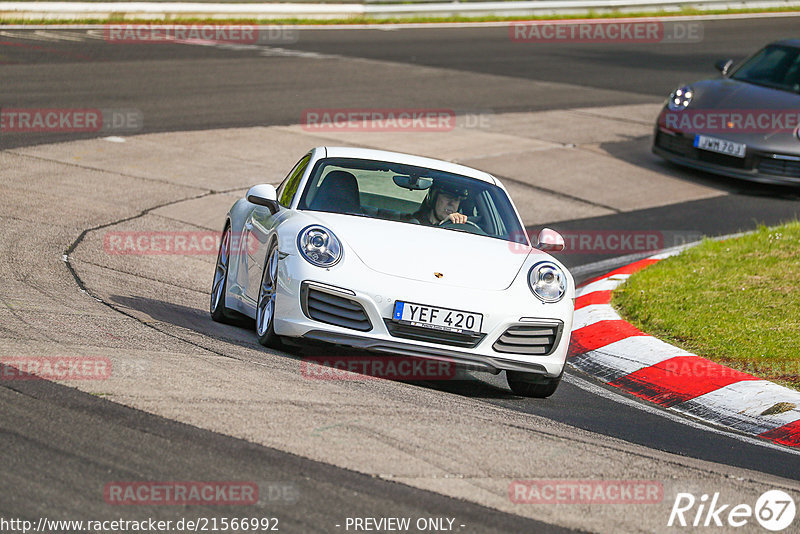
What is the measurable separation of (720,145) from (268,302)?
30.7 ft

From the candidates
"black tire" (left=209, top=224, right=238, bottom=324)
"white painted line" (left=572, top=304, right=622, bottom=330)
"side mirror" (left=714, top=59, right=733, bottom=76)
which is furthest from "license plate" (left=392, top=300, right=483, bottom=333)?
"side mirror" (left=714, top=59, right=733, bottom=76)

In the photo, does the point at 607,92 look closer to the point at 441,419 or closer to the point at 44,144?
the point at 44,144

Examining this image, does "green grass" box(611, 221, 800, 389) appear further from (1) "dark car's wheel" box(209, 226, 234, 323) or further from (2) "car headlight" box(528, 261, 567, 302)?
(1) "dark car's wheel" box(209, 226, 234, 323)

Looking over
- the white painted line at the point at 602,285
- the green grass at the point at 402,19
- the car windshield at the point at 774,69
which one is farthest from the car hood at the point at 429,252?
the green grass at the point at 402,19

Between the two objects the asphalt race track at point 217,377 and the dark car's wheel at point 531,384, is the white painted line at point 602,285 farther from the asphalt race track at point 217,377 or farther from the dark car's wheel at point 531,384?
the dark car's wheel at point 531,384

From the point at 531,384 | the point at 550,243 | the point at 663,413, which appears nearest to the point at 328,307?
the point at 531,384

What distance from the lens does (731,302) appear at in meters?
9.12

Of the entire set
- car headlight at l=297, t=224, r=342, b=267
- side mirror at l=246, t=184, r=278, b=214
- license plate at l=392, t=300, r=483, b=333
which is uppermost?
side mirror at l=246, t=184, r=278, b=214

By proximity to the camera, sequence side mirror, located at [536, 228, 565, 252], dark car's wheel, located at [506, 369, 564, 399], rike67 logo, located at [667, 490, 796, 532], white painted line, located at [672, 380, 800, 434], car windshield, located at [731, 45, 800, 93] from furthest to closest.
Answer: car windshield, located at [731, 45, 800, 93] → side mirror, located at [536, 228, 565, 252] → dark car's wheel, located at [506, 369, 564, 399] → white painted line, located at [672, 380, 800, 434] → rike67 logo, located at [667, 490, 796, 532]

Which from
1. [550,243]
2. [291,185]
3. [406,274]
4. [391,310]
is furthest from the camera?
[291,185]

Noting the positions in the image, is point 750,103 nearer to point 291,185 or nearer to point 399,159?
point 399,159

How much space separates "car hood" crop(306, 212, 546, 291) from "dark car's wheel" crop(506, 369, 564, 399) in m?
0.55

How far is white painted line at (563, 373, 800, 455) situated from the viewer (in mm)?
6320

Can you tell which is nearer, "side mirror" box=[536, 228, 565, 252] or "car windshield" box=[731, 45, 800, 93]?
"side mirror" box=[536, 228, 565, 252]
